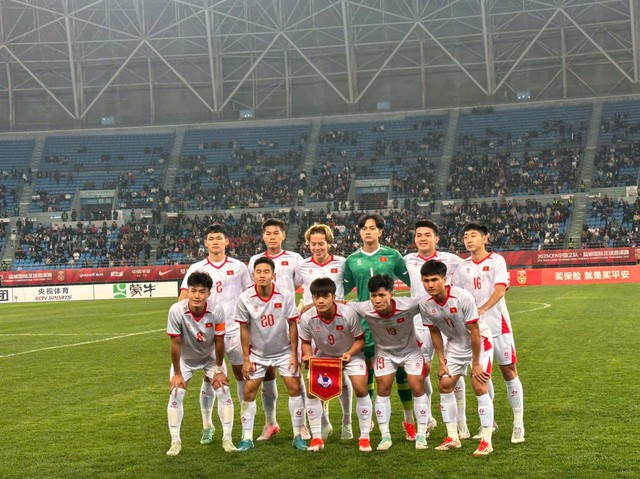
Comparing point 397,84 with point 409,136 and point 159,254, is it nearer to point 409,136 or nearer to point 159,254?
point 409,136

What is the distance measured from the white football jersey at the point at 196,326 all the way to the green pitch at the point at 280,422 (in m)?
1.06

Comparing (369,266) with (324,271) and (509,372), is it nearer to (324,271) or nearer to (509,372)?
(324,271)

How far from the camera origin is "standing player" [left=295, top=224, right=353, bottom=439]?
30.0ft

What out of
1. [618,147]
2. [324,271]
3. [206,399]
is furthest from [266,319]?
[618,147]

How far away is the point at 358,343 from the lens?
28.4ft

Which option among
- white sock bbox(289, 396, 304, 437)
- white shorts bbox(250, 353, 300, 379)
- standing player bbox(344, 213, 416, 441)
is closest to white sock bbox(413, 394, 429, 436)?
standing player bbox(344, 213, 416, 441)

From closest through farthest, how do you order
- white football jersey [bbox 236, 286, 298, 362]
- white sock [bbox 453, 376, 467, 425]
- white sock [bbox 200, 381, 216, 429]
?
1. white football jersey [bbox 236, 286, 298, 362]
2. white sock [bbox 453, 376, 467, 425]
3. white sock [bbox 200, 381, 216, 429]

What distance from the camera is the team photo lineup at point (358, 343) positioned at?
8398mm

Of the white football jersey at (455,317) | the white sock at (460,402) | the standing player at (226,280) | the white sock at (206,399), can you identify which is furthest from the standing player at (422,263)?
the white sock at (206,399)

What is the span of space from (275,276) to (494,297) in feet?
8.20

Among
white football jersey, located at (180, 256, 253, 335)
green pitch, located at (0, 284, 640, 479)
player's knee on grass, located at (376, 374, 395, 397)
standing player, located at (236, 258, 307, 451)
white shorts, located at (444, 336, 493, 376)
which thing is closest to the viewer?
green pitch, located at (0, 284, 640, 479)

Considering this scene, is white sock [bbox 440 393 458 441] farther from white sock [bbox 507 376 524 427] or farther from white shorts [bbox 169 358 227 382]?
white shorts [bbox 169 358 227 382]

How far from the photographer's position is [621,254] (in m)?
41.2

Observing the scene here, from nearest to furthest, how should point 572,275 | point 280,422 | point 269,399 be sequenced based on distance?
point 269,399
point 280,422
point 572,275
